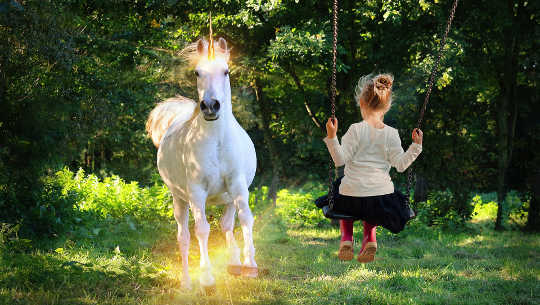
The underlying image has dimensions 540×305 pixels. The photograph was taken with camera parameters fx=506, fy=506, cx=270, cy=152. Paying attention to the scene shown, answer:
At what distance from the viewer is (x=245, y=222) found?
433cm

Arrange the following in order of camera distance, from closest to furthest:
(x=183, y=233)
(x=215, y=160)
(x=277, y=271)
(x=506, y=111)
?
(x=215, y=160), (x=183, y=233), (x=277, y=271), (x=506, y=111)

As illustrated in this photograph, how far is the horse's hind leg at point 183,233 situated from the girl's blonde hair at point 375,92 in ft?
9.26

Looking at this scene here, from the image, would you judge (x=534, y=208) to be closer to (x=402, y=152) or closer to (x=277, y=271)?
(x=277, y=271)

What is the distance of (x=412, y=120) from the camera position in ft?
43.9

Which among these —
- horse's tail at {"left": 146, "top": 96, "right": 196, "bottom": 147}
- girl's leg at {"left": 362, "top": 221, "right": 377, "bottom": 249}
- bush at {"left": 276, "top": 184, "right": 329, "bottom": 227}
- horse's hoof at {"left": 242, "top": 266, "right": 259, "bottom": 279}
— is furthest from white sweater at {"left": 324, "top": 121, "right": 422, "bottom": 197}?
bush at {"left": 276, "top": 184, "right": 329, "bottom": 227}

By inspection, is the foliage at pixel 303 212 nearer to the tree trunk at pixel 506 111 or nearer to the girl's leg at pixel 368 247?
the tree trunk at pixel 506 111

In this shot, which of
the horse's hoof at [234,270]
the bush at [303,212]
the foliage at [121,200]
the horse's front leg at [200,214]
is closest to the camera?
the horse's hoof at [234,270]

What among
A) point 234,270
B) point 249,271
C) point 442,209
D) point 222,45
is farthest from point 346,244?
point 442,209

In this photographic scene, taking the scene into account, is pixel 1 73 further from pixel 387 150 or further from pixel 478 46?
pixel 478 46

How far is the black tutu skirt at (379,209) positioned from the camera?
3965mm

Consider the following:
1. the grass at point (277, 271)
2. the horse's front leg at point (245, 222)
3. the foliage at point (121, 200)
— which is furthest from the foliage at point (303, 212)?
the horse's front leg at point (245, 222)

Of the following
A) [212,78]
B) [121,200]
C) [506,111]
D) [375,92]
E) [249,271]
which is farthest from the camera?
[506,111]

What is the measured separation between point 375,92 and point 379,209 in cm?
93

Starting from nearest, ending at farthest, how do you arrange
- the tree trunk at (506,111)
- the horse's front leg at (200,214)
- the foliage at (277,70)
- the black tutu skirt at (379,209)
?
the black tutu skirt at (379,209)
the horse's front leg at (200,214)
the foliage at (277,70)
the tree trunk at (506,111)
